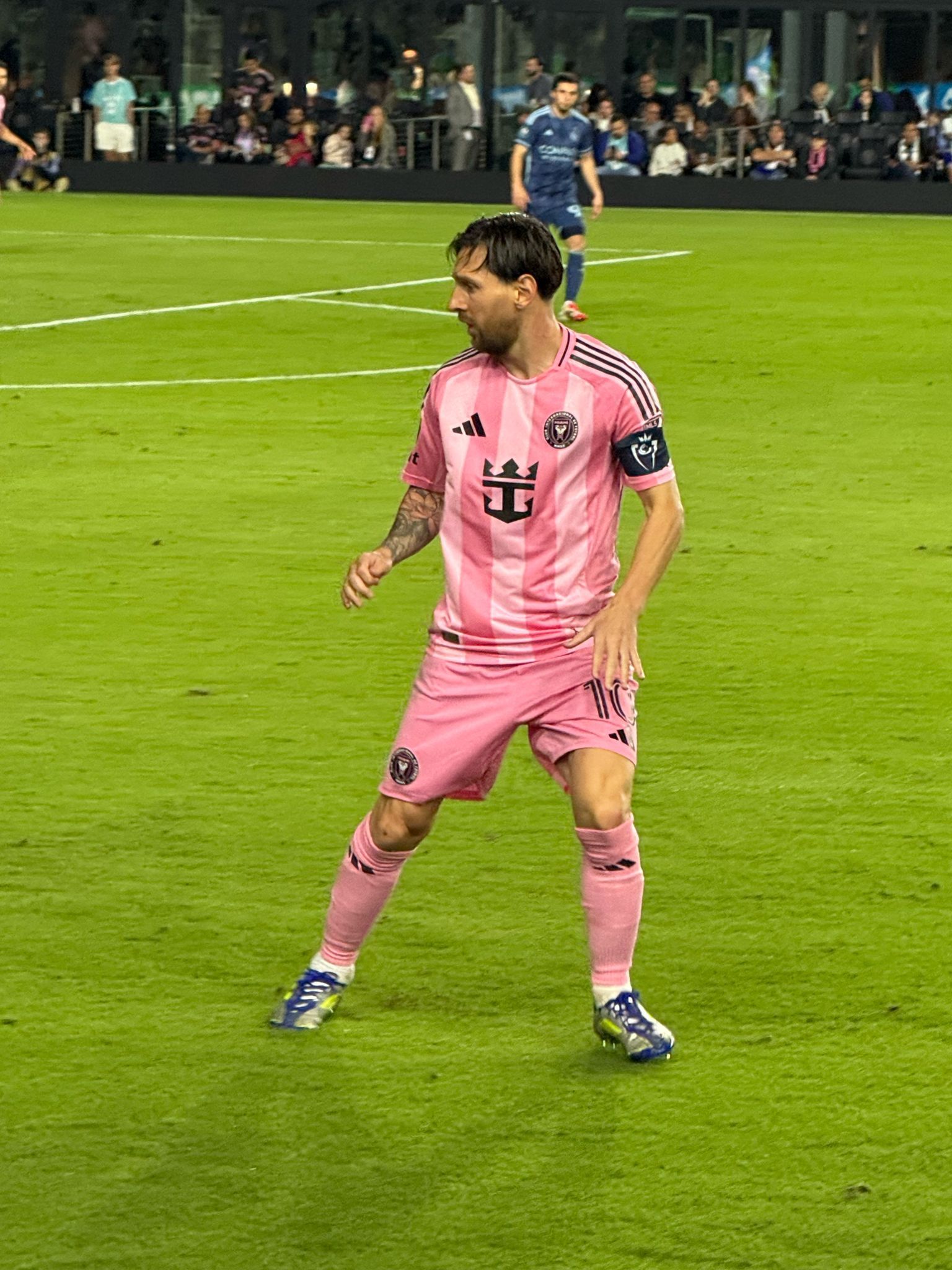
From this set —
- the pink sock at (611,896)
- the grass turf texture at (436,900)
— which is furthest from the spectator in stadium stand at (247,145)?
the pink sock at (611,896)

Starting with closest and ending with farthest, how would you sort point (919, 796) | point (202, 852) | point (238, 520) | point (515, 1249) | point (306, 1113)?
point (515, 1249) → point (306, 1113) → point (202, 852) → point (919, 796) → point (238, 520)

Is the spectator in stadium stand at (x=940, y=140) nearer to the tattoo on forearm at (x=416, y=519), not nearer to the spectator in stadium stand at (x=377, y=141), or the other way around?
the spectator in stadium stand at (x=377, y=141)

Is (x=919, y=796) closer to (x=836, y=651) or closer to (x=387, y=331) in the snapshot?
(x=836, y=651)

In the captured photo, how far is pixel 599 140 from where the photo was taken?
41.5 meters

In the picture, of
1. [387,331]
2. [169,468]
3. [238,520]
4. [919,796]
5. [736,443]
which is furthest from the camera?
[387,331]

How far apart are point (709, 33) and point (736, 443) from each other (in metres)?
31.5

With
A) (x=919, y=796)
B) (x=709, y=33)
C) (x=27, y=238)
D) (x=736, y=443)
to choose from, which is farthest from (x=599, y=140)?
(x=919, y=796)

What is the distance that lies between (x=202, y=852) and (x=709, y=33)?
3922 cm

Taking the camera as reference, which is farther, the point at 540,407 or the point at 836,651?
the point at 836,651

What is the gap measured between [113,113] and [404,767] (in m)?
40.3

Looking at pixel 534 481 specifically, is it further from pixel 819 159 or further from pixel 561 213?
pixel 819 159

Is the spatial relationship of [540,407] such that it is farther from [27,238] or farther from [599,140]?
[599,140]

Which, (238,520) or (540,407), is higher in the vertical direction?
(540,407)

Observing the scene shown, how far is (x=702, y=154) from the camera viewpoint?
41406 mm
